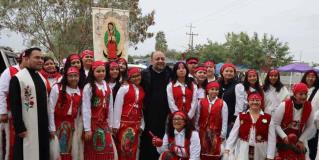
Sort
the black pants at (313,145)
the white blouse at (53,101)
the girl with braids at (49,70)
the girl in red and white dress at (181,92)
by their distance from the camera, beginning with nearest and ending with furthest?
the white blouse at (53,101), the girl in red and white dress at (181,92), the girl with braids at (49,70), the black pants at (313,145)

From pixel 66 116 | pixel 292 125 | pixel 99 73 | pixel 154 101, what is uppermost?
pixel 99 73

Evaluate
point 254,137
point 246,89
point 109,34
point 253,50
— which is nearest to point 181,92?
point 246,89

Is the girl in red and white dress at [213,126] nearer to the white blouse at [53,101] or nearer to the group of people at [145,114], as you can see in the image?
the group of people at [145,114]

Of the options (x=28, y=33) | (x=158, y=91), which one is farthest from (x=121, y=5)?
(x=158, y=91)

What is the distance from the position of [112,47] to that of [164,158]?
5064 millimetres

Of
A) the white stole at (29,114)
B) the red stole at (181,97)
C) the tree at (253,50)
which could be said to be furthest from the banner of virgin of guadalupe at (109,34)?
the tree at (253,50)

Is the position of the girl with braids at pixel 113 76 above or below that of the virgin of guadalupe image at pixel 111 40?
below

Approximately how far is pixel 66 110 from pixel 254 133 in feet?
8.47

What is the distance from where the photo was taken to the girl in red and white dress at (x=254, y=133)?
5230mm

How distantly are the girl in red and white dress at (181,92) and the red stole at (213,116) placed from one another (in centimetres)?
20

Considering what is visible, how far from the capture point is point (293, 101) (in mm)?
5367

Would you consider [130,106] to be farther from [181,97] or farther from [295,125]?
[295,125]

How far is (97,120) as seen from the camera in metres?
5.40

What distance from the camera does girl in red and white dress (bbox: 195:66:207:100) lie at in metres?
6.23
